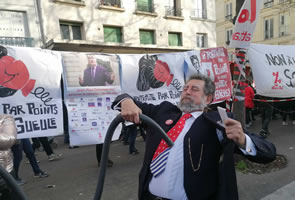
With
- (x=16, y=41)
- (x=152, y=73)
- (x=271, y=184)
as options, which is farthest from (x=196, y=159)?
(x=16, y=41)

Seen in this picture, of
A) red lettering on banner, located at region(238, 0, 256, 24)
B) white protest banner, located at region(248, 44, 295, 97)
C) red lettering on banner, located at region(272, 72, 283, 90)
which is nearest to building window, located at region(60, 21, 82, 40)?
white protest banner, located at region(248, 44, 295, 97)

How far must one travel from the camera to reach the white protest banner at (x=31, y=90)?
3316 mm

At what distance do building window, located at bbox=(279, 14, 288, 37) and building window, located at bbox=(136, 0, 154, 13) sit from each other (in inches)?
660

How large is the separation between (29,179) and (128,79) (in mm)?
2772

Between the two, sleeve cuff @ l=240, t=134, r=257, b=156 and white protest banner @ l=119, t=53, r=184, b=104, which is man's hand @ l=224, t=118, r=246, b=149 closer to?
sleeve cuff @ l=240, t=134, r=257, b=156

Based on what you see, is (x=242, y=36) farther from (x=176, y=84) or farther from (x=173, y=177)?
(x=173, y=177)

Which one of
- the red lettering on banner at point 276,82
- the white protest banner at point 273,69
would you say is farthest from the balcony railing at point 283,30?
the red lettering on banner at point 276,82

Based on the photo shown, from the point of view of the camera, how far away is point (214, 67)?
17.3 ft

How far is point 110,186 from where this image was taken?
12.0 ft

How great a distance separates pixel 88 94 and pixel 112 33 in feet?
35.1

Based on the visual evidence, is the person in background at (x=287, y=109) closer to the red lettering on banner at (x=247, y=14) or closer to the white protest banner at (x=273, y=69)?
the white protest banner at (x=273, y=69)

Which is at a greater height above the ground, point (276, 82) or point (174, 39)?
point (174, 39)

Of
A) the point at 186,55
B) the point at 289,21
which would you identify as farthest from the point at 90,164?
the point at 289,21

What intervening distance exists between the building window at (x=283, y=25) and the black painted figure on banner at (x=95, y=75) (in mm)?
25515
